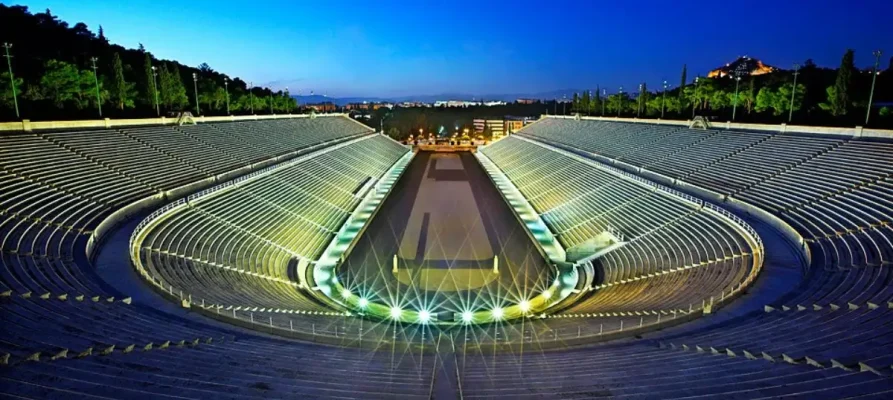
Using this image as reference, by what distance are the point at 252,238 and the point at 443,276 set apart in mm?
7632

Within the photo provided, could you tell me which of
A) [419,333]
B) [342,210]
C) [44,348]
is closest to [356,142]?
[342,210]

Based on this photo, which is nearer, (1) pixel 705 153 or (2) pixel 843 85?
(1) pixel 705 153

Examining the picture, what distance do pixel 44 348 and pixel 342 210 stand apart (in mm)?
20851

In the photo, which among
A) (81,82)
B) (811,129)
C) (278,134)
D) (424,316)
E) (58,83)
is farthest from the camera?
(278,134)

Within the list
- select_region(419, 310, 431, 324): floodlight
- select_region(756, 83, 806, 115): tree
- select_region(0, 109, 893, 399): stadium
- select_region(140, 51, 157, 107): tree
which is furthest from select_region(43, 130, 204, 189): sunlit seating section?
select_region(756, 83, 806, 115): tree

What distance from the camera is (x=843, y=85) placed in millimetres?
32781

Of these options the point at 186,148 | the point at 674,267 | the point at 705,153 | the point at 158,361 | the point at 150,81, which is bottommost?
the point at 674,267

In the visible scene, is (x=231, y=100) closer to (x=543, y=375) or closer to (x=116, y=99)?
(x=116, y=99)

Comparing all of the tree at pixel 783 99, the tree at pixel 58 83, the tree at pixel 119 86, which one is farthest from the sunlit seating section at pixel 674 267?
the tree at pixel 119 86

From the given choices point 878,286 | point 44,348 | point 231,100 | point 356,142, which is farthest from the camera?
point 231,100

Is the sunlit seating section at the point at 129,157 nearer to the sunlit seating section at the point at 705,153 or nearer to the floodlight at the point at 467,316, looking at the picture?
the floodlight at the point at 467,316

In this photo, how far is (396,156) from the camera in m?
60.1

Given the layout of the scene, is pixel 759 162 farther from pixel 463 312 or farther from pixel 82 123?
pixel 82 123

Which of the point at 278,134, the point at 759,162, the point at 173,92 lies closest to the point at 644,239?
the point at 759,162
